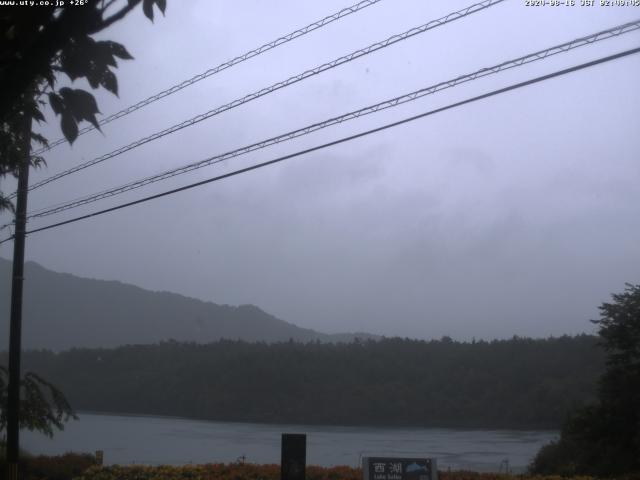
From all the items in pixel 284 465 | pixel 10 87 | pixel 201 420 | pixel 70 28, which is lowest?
pixel 201 420

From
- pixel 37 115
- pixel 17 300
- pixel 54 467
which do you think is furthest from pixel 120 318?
pixel 37 115

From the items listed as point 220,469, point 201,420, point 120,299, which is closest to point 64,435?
point 201,420

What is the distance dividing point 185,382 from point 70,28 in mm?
34348

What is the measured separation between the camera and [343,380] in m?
33.4

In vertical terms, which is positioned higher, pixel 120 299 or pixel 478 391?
pixel 120 299

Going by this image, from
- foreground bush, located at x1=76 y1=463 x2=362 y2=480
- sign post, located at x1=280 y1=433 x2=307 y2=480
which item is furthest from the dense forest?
sign post, located at x1=280 y1=433 x2=307 y2=480

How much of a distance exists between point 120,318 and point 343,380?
3293cm

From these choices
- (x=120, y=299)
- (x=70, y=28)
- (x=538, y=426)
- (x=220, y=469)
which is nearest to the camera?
(x=70, y=28)

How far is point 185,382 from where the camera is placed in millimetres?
36656

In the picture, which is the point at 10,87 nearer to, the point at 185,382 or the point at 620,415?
the point at 620,415

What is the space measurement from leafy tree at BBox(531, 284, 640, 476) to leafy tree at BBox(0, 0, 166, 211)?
12463mm

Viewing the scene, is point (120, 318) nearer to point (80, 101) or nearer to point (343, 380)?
point (343, 380)

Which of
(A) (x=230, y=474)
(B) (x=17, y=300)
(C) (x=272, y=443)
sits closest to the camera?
(A) (x=230, y=474)

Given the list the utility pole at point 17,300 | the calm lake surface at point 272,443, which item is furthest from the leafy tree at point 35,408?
the calm lake surface at point 272,443
